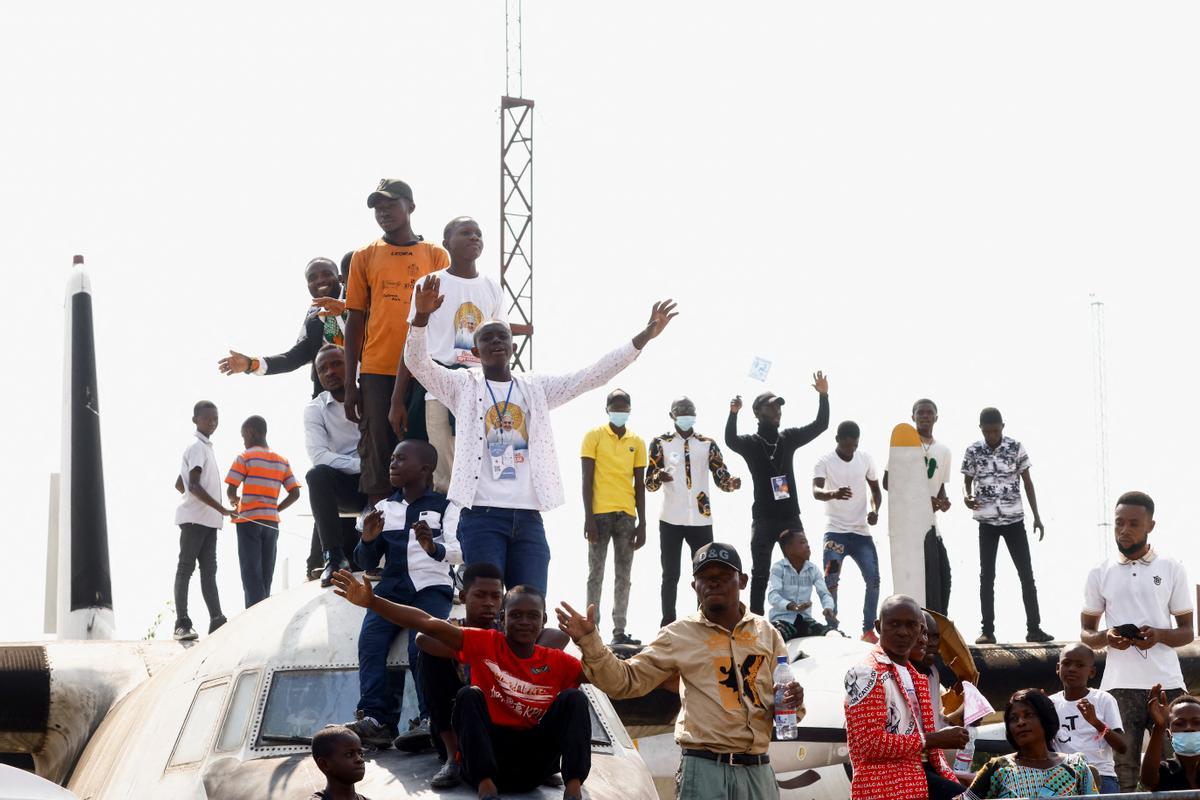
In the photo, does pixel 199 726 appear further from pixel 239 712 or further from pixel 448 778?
pixel 448 778

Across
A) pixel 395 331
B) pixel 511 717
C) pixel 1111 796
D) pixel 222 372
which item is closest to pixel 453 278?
pixel 395 331

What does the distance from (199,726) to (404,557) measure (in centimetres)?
153

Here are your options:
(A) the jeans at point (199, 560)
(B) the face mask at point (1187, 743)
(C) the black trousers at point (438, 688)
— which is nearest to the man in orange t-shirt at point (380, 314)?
(C) the black trousers at point (438, 688)

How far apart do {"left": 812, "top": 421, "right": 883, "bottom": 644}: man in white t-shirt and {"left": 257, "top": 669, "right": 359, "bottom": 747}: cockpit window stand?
7067 mm

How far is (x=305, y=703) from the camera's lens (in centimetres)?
827

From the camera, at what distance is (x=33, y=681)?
12.6m

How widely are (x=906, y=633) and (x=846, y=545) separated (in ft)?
23.4

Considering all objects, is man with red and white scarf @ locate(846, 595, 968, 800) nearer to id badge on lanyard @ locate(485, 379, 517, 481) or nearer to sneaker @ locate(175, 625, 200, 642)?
id badge on lanyard @ locate(485, 379, 517, 481)

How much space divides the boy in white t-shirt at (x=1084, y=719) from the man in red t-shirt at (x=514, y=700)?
12.6ft

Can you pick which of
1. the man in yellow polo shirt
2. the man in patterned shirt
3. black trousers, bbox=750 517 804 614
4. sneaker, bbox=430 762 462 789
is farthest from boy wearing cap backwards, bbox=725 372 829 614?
sneaker, bbox=430 762 462 789

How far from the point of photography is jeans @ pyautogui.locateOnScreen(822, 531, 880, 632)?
47.3 ft

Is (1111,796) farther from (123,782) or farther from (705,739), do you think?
(123,782)

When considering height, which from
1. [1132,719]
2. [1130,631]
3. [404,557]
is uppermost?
[404,557]

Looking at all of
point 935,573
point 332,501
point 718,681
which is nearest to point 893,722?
point 718,681
